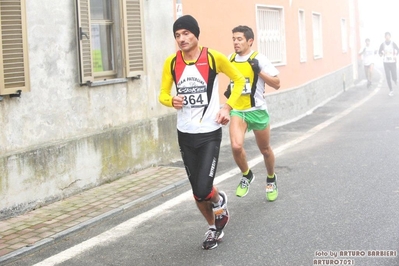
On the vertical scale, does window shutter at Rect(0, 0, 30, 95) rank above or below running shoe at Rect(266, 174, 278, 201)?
above

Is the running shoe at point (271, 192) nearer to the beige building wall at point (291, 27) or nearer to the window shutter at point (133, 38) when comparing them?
the window shutter at point (133, 38)

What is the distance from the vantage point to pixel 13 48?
768cm

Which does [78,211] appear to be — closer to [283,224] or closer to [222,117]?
[283,224]

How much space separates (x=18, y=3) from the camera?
7699 mm

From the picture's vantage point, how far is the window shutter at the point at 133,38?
9875 millimetres

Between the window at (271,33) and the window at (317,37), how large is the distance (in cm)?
472

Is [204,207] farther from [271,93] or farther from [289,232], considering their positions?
[271,93]

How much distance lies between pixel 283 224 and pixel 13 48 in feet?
11.3

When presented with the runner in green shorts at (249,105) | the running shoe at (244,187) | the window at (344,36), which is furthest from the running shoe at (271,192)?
the window at (344,36)

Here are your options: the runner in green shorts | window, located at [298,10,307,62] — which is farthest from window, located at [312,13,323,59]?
the runner in green shorts

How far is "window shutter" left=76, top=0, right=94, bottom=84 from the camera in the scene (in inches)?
348

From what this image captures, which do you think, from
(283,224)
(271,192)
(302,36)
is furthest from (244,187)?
(302,36)

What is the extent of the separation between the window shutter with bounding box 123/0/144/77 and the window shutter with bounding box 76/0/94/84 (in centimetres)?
90

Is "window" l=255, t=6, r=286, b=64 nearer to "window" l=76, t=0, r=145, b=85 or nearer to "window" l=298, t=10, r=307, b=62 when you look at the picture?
"window" l=298, t=10, r=307, b=62
